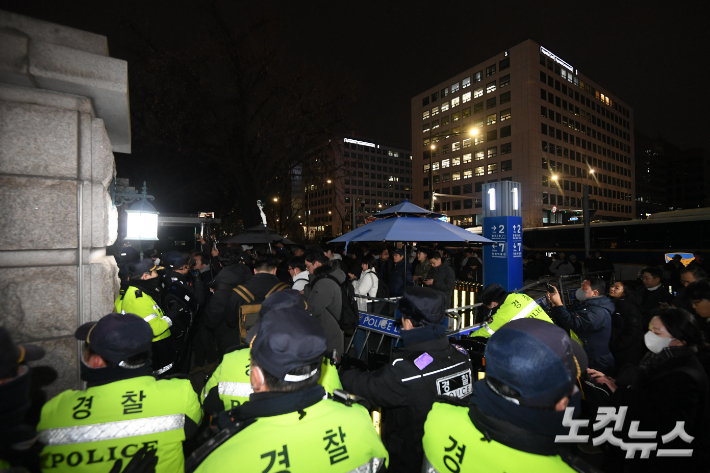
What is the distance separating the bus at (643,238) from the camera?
51.4ft

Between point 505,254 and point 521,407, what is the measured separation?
9.76m

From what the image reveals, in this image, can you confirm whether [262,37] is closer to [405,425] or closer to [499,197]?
[499,197]

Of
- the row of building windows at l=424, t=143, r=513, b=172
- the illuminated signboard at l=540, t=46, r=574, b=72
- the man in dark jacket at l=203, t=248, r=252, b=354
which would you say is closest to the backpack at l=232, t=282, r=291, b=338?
the man in dark jacket at l=203, t=248, r=252, b=354

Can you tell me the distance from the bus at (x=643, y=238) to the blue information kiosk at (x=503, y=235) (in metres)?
8.07

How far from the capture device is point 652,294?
19.9ft

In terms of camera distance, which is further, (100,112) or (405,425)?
(100,112)

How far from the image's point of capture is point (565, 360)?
145 centimetres

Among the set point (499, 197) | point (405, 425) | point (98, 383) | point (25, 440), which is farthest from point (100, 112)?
point (499, 197)

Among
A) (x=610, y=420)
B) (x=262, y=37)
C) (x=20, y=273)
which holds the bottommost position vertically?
(x=610, y=420)

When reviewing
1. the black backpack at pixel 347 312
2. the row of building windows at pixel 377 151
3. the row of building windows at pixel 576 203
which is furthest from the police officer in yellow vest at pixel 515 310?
the row of building windows at pixel 377 151

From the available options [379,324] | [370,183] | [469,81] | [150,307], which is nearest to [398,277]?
[379,324]

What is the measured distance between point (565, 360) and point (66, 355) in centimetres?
364

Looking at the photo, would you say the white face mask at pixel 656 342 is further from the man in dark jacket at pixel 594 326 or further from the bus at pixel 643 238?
the bus at pixel 643 238

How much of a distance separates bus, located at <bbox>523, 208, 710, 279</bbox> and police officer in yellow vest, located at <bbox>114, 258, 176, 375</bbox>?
17.9m
